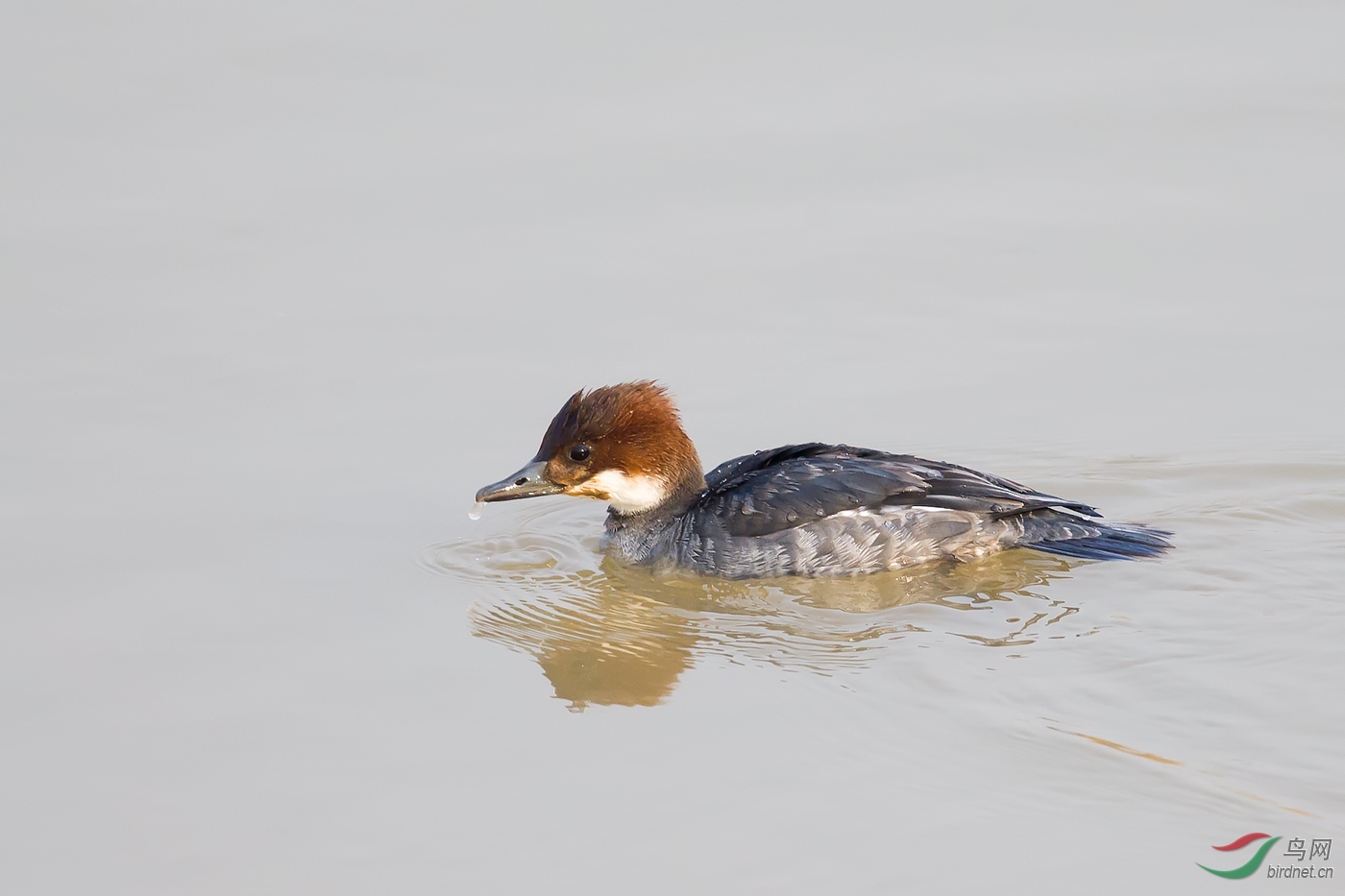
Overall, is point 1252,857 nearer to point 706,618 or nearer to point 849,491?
point 706,618

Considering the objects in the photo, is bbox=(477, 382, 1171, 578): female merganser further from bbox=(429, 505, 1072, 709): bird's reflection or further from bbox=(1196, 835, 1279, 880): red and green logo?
bbox=(1196, 835, 1279, 880): red and green logo

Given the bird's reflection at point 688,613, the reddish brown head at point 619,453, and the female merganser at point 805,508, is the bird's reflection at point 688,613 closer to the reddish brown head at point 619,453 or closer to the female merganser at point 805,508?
the female merganser at point 805,508

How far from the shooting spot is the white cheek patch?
9.10m

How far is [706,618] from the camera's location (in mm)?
8133

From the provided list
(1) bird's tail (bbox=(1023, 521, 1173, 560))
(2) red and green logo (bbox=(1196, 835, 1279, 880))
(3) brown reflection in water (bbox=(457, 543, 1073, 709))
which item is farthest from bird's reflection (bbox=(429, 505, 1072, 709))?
(2) red and green logo (bbox=(1196, 835, 1279, 880))

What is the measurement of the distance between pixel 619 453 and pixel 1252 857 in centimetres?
439

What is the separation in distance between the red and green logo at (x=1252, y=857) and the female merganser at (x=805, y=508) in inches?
116

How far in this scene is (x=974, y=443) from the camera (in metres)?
9.80

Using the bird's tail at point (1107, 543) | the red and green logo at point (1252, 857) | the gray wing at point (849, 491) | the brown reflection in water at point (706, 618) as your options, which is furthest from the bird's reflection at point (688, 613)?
the red and green logo at point (1252, 857)

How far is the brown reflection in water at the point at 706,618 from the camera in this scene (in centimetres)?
743

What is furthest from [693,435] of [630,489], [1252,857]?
[1252,857]

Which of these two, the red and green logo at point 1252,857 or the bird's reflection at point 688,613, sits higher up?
the bird's reflection at point 688,613

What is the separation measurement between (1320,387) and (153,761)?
7.06 m

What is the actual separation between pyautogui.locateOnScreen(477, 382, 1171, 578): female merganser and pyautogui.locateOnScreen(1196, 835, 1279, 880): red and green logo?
2950 millimetres
